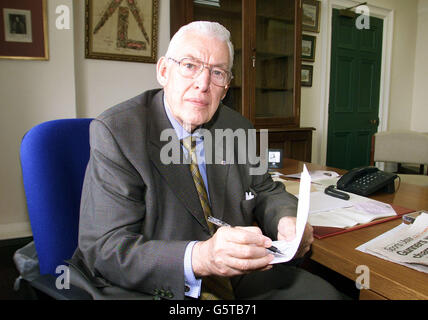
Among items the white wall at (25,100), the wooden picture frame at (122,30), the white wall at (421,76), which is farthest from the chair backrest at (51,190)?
the white wall at (421,76)

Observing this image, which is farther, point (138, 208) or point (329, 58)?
point (329, 58)

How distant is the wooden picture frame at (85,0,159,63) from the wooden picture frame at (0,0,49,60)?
0.35 m

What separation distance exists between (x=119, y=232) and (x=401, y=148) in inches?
108

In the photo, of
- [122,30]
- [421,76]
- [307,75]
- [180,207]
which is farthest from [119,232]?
[421,76]

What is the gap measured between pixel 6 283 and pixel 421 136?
3.36 metres

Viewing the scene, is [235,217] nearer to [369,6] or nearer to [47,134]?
[47,134]

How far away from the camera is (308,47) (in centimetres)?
398

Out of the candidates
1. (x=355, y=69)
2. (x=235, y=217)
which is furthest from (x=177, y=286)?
(x=355, y=69)

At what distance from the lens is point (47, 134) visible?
909 millimetres

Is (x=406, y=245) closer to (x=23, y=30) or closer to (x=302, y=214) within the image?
(x=302, y=214)

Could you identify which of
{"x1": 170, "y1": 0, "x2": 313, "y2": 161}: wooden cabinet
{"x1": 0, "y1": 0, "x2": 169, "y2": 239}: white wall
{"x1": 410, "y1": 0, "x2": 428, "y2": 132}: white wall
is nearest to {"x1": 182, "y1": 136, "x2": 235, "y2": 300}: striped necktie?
{"x1": 170, "y1": 0, "x2": 313, "y2": 161}: wooden cabinet

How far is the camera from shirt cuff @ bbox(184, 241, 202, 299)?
75 cm

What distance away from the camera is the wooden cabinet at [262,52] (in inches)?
110

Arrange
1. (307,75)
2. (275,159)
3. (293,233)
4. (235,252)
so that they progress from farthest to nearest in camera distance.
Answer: (307,75)
(275,159)
(293,233)
(235,252)
